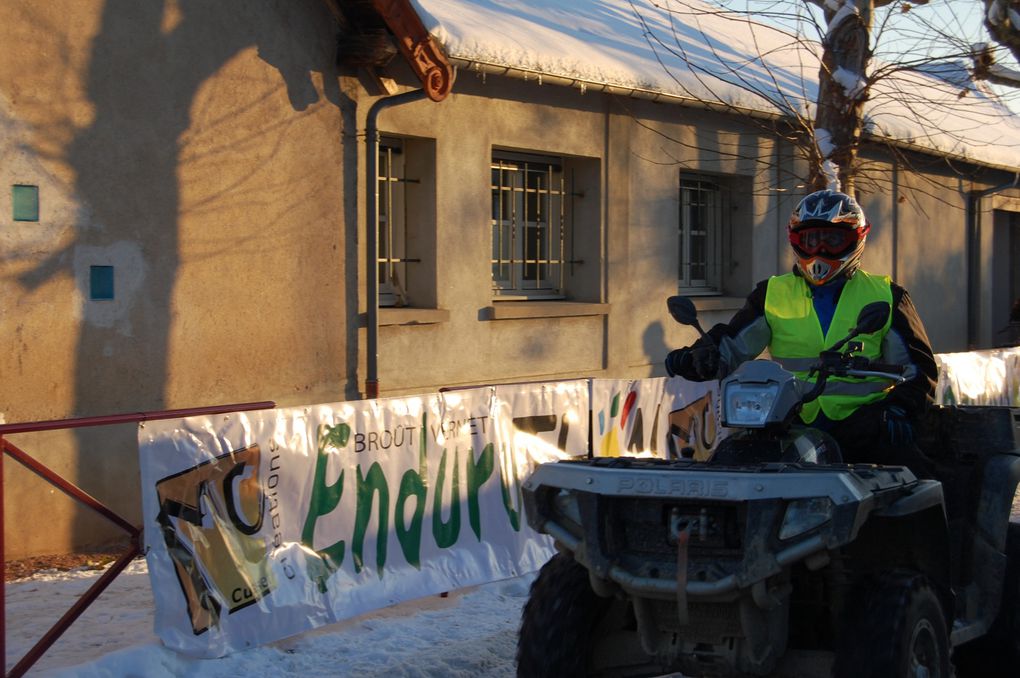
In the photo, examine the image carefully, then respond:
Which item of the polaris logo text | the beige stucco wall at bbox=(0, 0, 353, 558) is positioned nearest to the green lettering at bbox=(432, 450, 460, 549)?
the beige stucco wall at bbox=(0, 0, 353, 558)

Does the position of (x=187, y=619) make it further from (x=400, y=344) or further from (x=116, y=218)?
(x=400, y=344)

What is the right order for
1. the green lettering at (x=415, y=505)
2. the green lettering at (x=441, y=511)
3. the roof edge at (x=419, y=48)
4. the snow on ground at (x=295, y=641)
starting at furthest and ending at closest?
the roof edge at (x=419, y=48)
the green lettering at (x=441, y=511)
the green lettering at (x=415, y=505)
the snow on ground at (x=295, y=641)

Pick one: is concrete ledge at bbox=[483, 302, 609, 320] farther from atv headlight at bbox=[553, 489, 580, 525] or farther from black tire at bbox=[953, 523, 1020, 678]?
atv headlight at bbox=[553, 489, 580, 525]

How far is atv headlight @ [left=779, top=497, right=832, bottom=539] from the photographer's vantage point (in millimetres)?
3771

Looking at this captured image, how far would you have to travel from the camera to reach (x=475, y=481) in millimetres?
7500

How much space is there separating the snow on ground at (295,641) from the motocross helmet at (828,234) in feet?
8.19

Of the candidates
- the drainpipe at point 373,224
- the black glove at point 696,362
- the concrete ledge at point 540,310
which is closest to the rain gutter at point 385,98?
the drainpipe at point 373,224

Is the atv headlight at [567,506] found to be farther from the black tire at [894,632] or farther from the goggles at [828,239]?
the goggles at [828,239]

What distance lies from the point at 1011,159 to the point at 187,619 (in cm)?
1652

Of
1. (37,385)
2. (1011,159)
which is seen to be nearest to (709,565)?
(37,385)

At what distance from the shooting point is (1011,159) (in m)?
18.9

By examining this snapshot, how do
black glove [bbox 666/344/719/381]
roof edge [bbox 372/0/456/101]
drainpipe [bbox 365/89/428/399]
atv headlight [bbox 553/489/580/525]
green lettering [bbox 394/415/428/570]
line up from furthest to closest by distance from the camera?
drainpipe [bbox 365/89/428/399] → roof edge [bbox 372/0/456/101] → green lettering [bbox 394/415/428/570] → black glove [bbox 666/344/719/381] → atv headlight [bbox 553/489/580/525]

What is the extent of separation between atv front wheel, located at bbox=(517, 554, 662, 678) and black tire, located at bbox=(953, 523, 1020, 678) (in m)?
1.67

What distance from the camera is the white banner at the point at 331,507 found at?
572 cm
